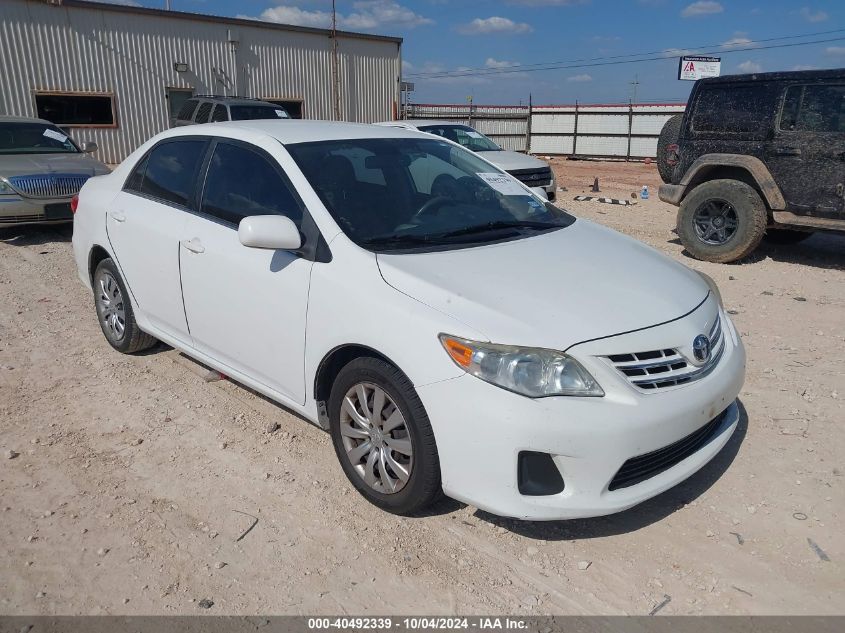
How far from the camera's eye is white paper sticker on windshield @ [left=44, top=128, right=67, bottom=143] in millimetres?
10117

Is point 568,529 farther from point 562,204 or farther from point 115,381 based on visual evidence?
point 562,204

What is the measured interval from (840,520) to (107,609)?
124 inches

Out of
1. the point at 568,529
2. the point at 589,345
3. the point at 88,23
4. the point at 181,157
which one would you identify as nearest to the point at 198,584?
the point at 568,529

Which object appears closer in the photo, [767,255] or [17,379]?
[17,379]

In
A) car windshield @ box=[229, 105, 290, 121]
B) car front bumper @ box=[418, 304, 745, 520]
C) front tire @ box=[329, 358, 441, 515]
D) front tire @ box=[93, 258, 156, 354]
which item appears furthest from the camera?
car windshield @ box=[229, 105, 290, 121]

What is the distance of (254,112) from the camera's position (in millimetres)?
14625

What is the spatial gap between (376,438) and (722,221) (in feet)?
21.2

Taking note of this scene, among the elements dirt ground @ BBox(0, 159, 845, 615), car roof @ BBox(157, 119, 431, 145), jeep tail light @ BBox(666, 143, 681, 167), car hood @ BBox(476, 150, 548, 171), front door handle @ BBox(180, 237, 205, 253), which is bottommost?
dirt ground @ BBox(0, 159, 845, 615)

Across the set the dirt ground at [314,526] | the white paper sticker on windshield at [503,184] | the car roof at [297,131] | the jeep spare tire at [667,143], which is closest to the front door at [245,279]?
the car roof at [297,131]

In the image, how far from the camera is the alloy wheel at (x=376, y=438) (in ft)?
9.76

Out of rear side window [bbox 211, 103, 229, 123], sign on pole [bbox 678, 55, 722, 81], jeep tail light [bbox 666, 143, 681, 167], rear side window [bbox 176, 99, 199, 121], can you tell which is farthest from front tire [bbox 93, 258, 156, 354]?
sign on pole [bbox 678, 55, 722, 81]

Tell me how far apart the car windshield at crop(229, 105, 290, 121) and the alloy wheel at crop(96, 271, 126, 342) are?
9.98 m

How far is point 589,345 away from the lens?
2.71m

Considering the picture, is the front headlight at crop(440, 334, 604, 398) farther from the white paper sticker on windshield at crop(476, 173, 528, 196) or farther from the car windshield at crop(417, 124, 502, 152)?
the car windshield at crop(417, 124, 502, 152)
